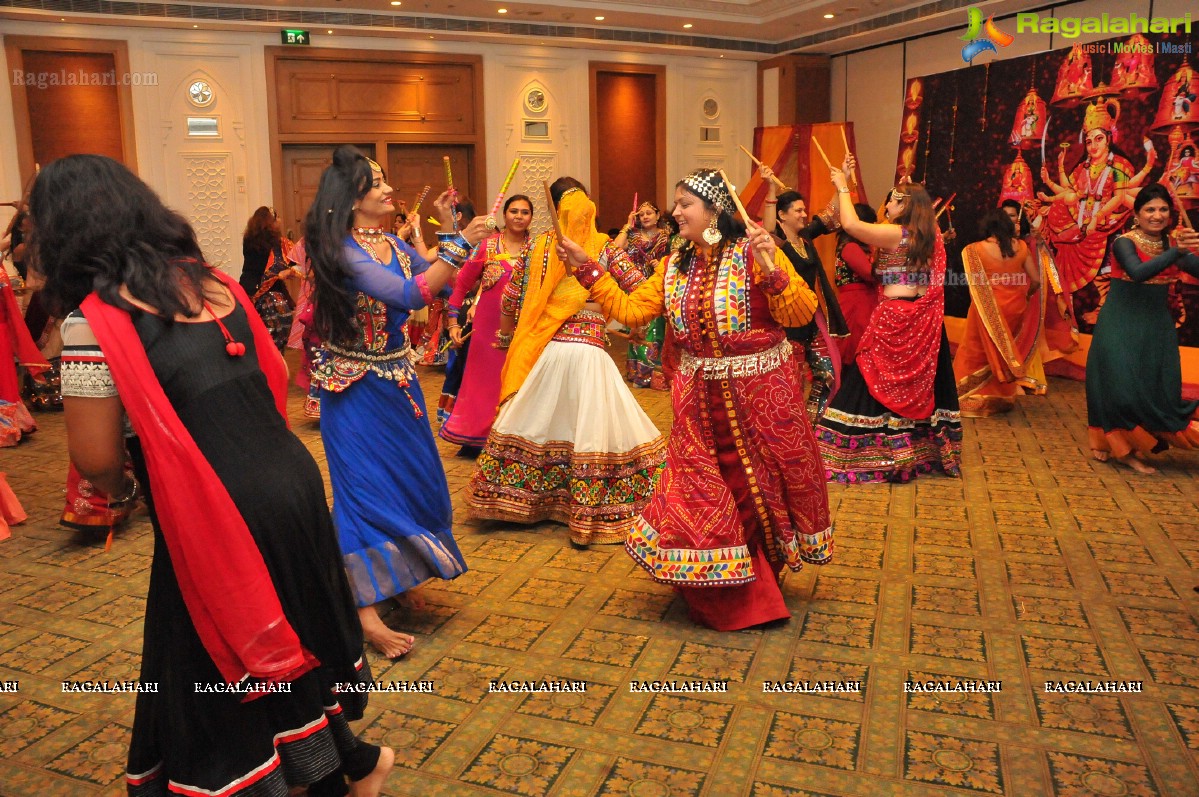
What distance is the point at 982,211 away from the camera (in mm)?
8969

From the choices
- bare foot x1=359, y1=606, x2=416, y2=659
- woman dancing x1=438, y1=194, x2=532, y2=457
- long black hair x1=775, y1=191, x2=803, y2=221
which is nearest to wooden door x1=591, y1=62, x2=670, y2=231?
long black hair x1=775, y1=191, x2=803, y2=221

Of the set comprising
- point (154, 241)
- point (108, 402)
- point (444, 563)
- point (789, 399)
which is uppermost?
point (154, 241)

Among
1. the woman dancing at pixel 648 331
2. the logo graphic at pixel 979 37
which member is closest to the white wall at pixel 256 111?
the logo graphic at pixel 979 37

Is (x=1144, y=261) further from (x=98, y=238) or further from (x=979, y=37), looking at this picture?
(x=979, y=37)

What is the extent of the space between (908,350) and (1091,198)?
400 cm

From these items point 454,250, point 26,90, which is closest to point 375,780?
point 454,250

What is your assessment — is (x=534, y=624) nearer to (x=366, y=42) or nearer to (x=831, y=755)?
(x=831, y=755)

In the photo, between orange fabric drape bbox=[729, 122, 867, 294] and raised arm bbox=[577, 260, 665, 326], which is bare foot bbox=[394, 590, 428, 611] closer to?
raised arm bbox=[577, 260, 665, 326]

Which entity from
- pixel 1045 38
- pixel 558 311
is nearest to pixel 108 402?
pixel 558 311

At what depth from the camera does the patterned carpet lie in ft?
7.82

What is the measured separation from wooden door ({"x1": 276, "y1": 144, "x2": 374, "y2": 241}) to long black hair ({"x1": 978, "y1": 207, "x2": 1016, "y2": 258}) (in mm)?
6982

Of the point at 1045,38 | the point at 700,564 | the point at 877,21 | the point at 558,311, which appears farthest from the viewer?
the point at 877,21

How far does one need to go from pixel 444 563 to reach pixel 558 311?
1404 mm

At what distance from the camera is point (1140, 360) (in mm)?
5055
